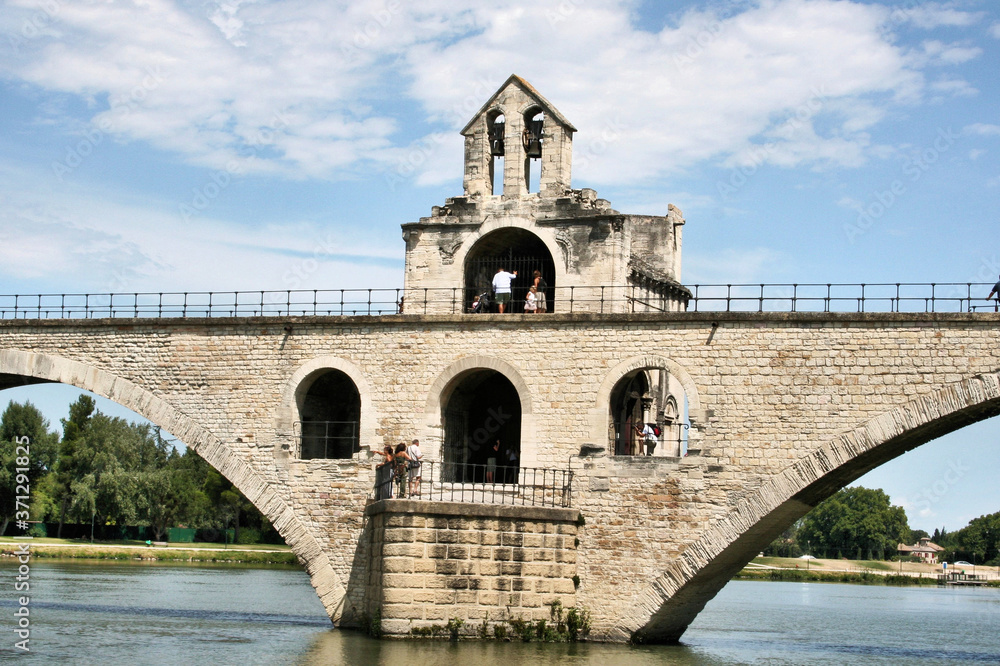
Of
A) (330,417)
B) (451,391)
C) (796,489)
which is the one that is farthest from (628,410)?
(330,417)

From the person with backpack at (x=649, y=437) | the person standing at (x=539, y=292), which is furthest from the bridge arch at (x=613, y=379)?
the person standing at (x=539, y=292)

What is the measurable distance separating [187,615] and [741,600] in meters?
21.6

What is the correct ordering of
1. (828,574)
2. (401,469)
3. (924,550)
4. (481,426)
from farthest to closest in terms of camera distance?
(924,550) → (828,574) → (481,426) → (401,469)

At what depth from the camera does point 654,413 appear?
2644 centimetres

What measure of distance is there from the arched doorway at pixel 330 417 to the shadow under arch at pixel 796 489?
6.89 metres

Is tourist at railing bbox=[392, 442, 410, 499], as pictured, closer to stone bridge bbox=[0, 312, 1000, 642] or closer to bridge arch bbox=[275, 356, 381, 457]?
stone bridge bbox=[0, 312, 1000, 642]

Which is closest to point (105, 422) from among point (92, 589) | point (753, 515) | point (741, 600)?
point (92, 589)

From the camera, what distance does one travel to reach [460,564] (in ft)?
65.3

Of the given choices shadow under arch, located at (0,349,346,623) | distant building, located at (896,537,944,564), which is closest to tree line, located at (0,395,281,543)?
shadow under arch, located at (0,349,346,623)

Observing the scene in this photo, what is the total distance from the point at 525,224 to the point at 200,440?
756cm

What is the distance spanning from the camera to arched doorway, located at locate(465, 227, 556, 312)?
24594 mm

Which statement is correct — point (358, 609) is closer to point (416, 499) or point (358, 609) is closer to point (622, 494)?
point (416, 499)

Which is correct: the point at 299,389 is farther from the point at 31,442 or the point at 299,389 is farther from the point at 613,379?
the point at 31,442

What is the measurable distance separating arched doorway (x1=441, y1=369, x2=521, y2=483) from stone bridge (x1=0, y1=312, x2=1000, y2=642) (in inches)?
37.3
